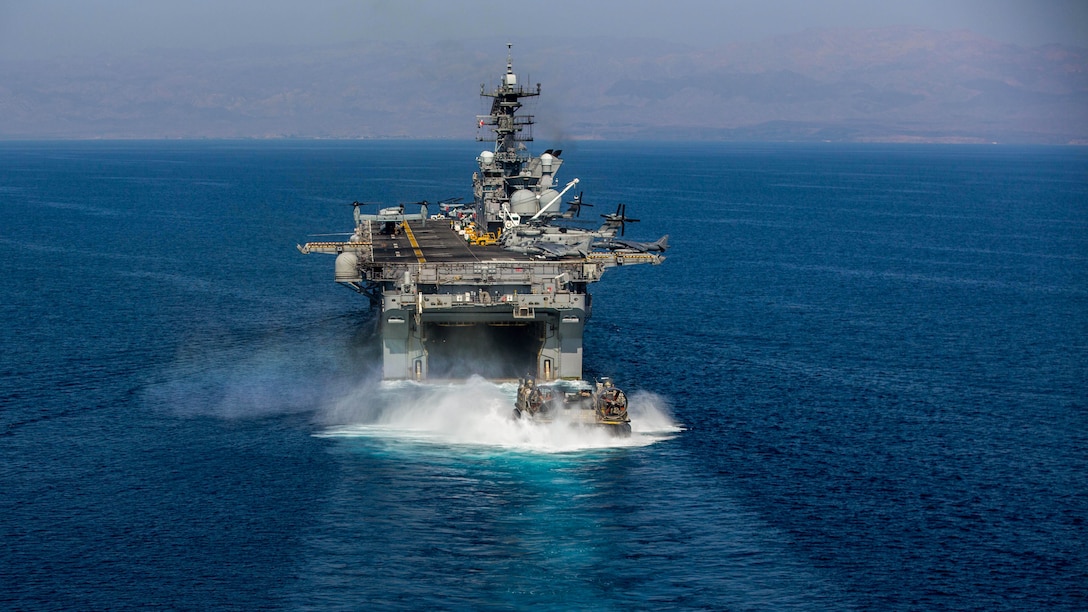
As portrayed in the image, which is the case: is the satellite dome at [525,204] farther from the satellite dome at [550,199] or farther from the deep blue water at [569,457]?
the deep blue water at [569,457]

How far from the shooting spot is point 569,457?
45.8 metres

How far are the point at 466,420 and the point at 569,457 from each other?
5.96 meters

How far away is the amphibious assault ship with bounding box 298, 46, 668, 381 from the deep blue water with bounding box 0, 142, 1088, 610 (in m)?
3.38

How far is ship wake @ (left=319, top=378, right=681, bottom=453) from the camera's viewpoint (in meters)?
47.7

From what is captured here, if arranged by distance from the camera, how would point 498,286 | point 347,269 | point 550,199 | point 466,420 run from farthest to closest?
1. point 550,199
2. point 347,269
3. point 498,286
4. point 466,420

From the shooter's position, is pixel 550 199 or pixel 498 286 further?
pixel 550 199

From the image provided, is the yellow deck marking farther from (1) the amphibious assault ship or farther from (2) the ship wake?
(2) the ship wake

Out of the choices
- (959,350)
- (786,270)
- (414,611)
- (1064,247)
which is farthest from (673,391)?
(1064,247)

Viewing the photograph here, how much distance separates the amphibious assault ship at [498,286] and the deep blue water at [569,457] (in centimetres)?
338

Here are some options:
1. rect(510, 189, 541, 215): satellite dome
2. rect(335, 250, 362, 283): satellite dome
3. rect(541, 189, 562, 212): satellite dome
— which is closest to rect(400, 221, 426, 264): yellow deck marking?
rect(335, 250, 362, 283): satellite dome

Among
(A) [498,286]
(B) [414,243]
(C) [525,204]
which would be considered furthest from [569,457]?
(B) [414,243]

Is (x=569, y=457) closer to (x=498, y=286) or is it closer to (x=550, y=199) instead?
(x=498, y=286)

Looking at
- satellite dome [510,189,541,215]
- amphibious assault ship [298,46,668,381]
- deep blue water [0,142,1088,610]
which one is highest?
satellite dome [510,189,541,215]

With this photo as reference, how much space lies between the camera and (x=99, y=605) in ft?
108
